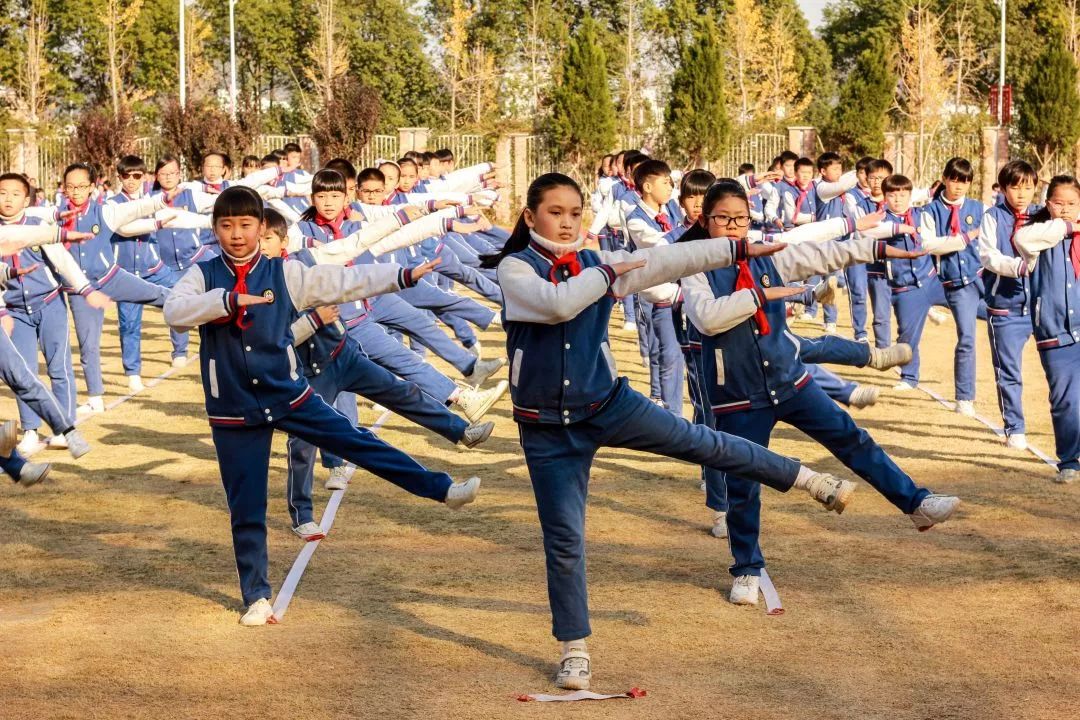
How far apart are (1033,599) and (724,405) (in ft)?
5.42

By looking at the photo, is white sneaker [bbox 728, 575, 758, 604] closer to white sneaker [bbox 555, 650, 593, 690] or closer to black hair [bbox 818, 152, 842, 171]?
white sneaker [bbox 555, 650, 593, 690]

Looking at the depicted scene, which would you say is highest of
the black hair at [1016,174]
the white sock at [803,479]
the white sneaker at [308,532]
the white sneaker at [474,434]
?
the black hair at [1016,174]

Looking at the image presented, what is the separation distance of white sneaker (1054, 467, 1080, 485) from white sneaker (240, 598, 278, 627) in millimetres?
5327

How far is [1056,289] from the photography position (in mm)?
9438

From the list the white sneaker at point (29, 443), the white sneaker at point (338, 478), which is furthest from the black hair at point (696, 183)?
the white sneaker at point (29, 443)

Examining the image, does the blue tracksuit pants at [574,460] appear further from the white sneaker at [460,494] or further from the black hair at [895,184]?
the black hair at [895,184]

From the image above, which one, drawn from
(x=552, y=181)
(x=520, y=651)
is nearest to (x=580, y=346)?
(x=552, y=181)

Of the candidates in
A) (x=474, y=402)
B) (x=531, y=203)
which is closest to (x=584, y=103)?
(x=474, y=402)

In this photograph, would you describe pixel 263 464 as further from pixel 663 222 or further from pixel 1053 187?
pixel 1053 187

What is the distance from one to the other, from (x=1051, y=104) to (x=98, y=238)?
109 ft

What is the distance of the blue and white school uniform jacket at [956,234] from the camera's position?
39.8 ft

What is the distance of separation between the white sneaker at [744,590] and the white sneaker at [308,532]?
8.20ft

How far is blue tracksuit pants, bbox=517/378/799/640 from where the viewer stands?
19.1 feet

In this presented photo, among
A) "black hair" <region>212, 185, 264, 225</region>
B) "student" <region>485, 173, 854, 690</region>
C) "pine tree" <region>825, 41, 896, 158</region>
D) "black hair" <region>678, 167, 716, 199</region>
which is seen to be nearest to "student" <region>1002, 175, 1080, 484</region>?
"black hair" <region>678, 167, 716, 199</region>
